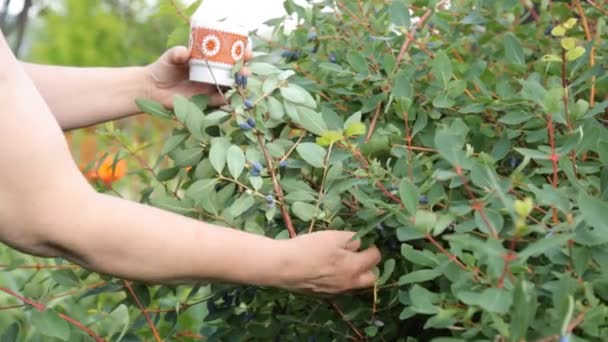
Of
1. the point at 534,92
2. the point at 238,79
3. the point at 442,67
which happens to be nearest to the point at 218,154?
the point at 238,79

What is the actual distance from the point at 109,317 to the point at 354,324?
0.49 m

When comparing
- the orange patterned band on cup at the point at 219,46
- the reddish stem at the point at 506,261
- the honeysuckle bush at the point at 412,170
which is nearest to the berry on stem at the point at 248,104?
the honeysuckle bush at the point at 412,170

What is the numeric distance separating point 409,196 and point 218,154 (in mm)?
369

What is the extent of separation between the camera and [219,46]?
150 cm

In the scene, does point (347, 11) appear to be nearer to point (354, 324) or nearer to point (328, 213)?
point (328, 213)

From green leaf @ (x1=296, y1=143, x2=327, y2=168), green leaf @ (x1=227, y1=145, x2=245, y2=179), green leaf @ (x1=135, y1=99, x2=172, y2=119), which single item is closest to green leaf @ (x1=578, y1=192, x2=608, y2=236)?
green leaf @ (x1=296, y1=143, x2=327, y2=168)

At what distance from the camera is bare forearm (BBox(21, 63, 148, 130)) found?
1796mm

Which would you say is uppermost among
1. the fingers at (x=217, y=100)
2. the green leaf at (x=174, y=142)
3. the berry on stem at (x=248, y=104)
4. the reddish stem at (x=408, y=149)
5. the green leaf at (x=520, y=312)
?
the green leaf at (x=520, y=312)

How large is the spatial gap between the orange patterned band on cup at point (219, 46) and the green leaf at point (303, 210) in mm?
299

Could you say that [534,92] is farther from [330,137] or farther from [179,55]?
[179,55]

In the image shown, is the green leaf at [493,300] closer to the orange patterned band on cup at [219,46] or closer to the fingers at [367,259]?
the fingers at [367,259]

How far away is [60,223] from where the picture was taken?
1.13 m

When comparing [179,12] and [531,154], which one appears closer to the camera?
[531,154]

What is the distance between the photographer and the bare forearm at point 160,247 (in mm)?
1153
